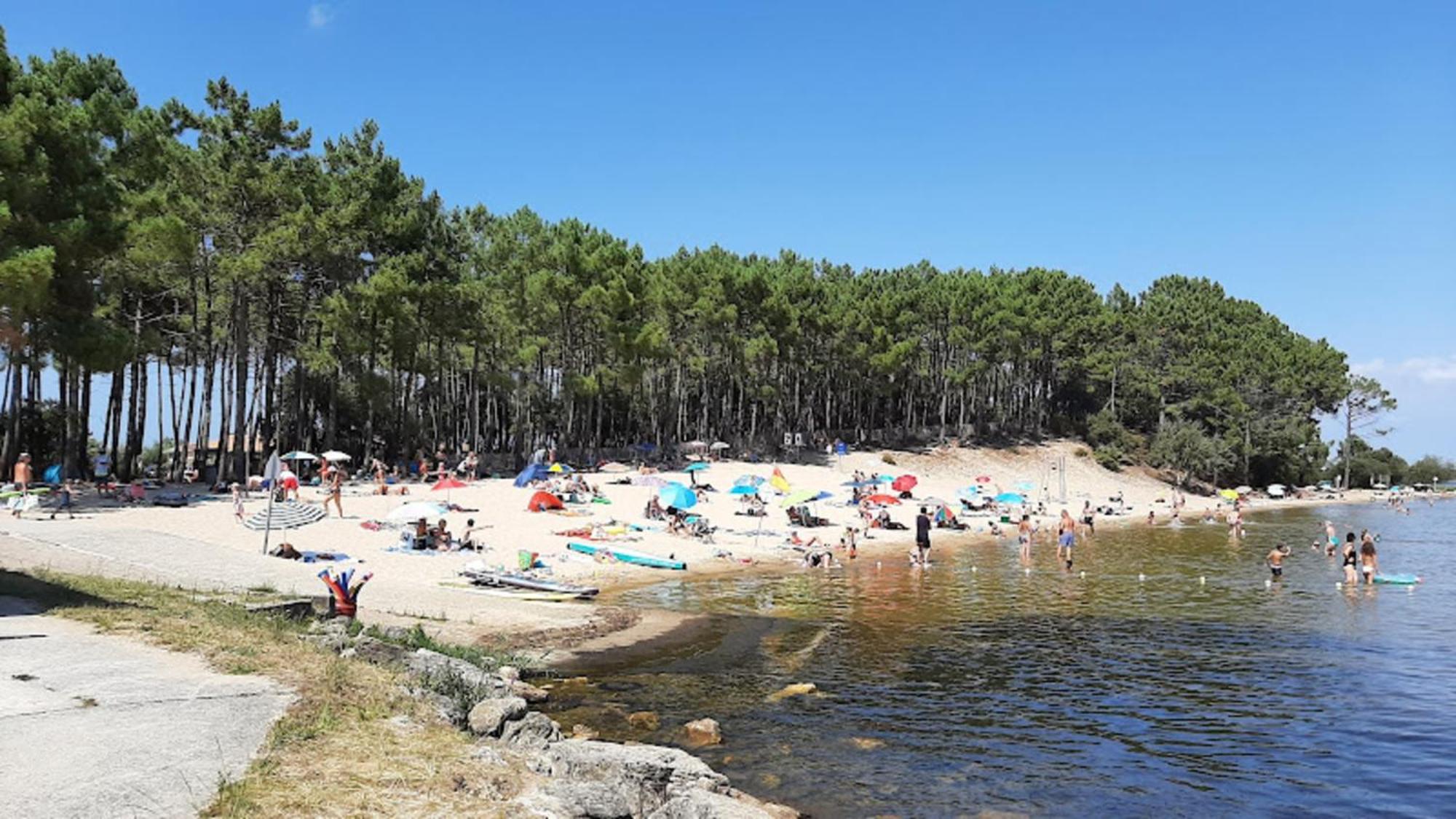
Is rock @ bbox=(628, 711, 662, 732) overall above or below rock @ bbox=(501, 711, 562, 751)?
below

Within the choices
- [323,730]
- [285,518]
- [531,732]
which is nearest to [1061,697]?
[531,732]

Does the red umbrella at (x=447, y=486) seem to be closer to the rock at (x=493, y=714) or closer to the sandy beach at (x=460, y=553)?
the sandy beach at (x=460, y=553)

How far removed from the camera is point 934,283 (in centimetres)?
8331

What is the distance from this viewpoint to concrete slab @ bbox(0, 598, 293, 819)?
651 centimetres

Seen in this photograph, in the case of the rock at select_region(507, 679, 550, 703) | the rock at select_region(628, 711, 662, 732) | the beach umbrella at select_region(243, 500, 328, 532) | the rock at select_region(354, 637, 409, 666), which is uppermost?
the beach umbrella at select_region(243, 500, 328, 532)

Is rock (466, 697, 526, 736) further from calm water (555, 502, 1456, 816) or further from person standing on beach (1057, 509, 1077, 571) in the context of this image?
person standing on beach (1057, 509, 1077, 571)

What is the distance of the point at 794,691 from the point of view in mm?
14578

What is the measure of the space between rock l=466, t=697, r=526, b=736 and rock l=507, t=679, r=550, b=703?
9.83 feet

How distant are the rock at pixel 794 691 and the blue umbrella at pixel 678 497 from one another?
17.6 m

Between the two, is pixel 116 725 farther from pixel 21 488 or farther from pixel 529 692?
pixel 21 488

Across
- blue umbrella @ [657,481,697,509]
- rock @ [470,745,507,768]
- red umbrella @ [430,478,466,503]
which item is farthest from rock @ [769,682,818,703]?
red umbrella @ [430,478,466,503]

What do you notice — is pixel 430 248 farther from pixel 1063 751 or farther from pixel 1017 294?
pixel 1017 294

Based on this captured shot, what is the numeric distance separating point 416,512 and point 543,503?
907 centimetres

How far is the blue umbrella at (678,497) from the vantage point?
3241 cm
